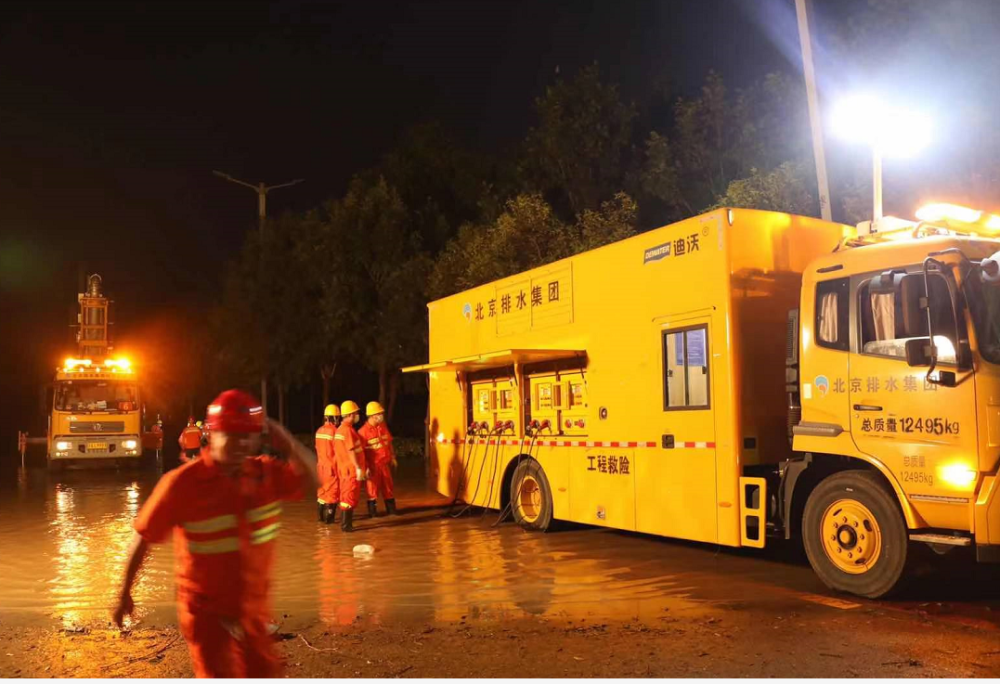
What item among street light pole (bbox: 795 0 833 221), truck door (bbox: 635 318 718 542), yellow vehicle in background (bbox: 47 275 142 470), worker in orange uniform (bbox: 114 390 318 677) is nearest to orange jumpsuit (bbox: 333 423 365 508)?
truck door (bbox: 635 318 718 542)

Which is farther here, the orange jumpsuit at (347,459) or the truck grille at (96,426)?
the truck grille at (96,426)

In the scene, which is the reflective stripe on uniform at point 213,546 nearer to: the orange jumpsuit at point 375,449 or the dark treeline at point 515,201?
the orange jumpsuit at point 375,449

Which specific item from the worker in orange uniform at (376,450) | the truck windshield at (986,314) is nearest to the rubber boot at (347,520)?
the worker in orange uniform at (376,450)

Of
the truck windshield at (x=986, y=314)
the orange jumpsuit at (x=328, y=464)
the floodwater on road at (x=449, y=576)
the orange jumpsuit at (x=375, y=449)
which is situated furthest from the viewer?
the orange jumpsuit at (x=375, y=449)

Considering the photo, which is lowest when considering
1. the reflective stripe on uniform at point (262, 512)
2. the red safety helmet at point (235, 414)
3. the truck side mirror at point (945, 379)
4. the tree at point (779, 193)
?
the reflective stripe on uniform at point (262, 512)

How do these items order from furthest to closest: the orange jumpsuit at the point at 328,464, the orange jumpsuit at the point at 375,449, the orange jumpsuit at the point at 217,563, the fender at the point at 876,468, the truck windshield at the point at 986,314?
the orange jumpsuit at the point at 375,449
the orange jumpsuit at the point at 328,464
the fender at the point at 876,468
the truck windshield at the point at 986,314
the orange jumpsuit at the point at 217,563

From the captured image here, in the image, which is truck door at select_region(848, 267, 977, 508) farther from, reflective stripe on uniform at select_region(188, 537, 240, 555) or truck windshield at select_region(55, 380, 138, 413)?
truck windshield at select_region(55, 380, 138, 413)

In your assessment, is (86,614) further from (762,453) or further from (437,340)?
(437,340)

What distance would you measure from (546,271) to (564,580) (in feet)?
15.5

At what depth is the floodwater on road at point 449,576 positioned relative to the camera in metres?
7.79

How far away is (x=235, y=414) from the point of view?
381 cm

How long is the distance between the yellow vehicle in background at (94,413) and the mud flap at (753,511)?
21.3 m

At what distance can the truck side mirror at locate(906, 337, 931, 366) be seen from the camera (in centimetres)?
723

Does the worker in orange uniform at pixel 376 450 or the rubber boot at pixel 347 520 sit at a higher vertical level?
the worker in orange uniform at pixel 376 450
